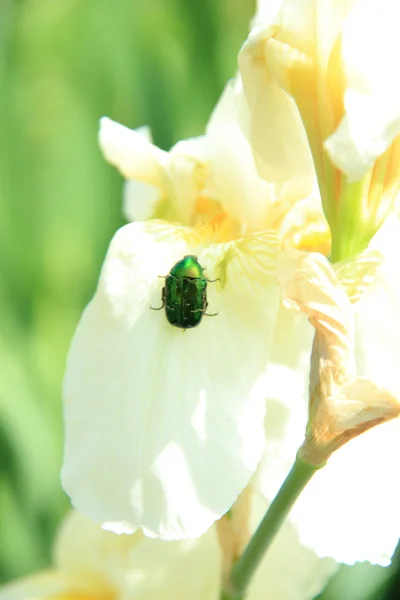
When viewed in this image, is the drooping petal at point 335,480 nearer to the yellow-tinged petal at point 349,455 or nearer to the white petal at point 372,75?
the yellow-tinged petal at point 349,455

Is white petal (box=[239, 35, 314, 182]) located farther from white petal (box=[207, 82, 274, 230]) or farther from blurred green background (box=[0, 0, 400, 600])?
blurred green background (box=[0, 0, 400, 600])

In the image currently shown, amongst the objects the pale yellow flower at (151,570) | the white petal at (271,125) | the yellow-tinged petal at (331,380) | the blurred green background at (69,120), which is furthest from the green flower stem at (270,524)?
the blurred green background at (69,120)

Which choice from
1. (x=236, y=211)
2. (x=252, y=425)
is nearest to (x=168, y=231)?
(x=236, y=211)

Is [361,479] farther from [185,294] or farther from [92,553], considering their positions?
[92,553]

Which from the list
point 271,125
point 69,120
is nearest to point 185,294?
point 271,125

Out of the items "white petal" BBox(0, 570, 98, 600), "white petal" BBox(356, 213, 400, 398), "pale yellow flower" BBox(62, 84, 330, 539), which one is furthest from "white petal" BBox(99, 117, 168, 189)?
"white petal" BBox(0, 570, 98, 600)

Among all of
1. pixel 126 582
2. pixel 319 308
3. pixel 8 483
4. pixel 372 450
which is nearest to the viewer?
pixel 319 308

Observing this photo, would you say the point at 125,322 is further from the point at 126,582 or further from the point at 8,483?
the point at 8,483
